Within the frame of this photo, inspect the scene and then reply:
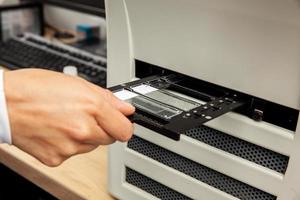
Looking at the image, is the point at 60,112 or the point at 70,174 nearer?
the point at 60,112

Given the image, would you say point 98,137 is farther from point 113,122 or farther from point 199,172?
point 199,172

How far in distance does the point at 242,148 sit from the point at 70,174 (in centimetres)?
33

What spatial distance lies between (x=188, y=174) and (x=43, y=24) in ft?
3.40

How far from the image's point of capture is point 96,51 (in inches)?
48.6

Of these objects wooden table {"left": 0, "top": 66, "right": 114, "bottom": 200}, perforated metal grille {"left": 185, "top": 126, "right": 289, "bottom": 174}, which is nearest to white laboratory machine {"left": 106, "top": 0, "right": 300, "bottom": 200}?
perforated metal grille {"left": 185, "top": 126, "right": 289, "bottom": 174}

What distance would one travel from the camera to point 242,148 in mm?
491

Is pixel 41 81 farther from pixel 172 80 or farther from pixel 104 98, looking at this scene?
pixel 172 80

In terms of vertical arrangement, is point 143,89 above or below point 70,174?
above

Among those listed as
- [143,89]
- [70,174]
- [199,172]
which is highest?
[143,89]

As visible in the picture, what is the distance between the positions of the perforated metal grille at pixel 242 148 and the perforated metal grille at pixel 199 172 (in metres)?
0.04

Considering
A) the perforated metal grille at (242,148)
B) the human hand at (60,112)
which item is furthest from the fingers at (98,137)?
the perforated metal grille at (242,148)

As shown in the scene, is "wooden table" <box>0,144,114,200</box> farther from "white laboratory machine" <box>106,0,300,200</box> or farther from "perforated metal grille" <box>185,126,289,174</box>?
"perforated metal grille" <box>185,126,289,174</box>

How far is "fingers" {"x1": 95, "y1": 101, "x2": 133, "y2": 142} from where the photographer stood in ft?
1.39

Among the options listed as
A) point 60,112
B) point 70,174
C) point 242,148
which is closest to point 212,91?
point 242,148
